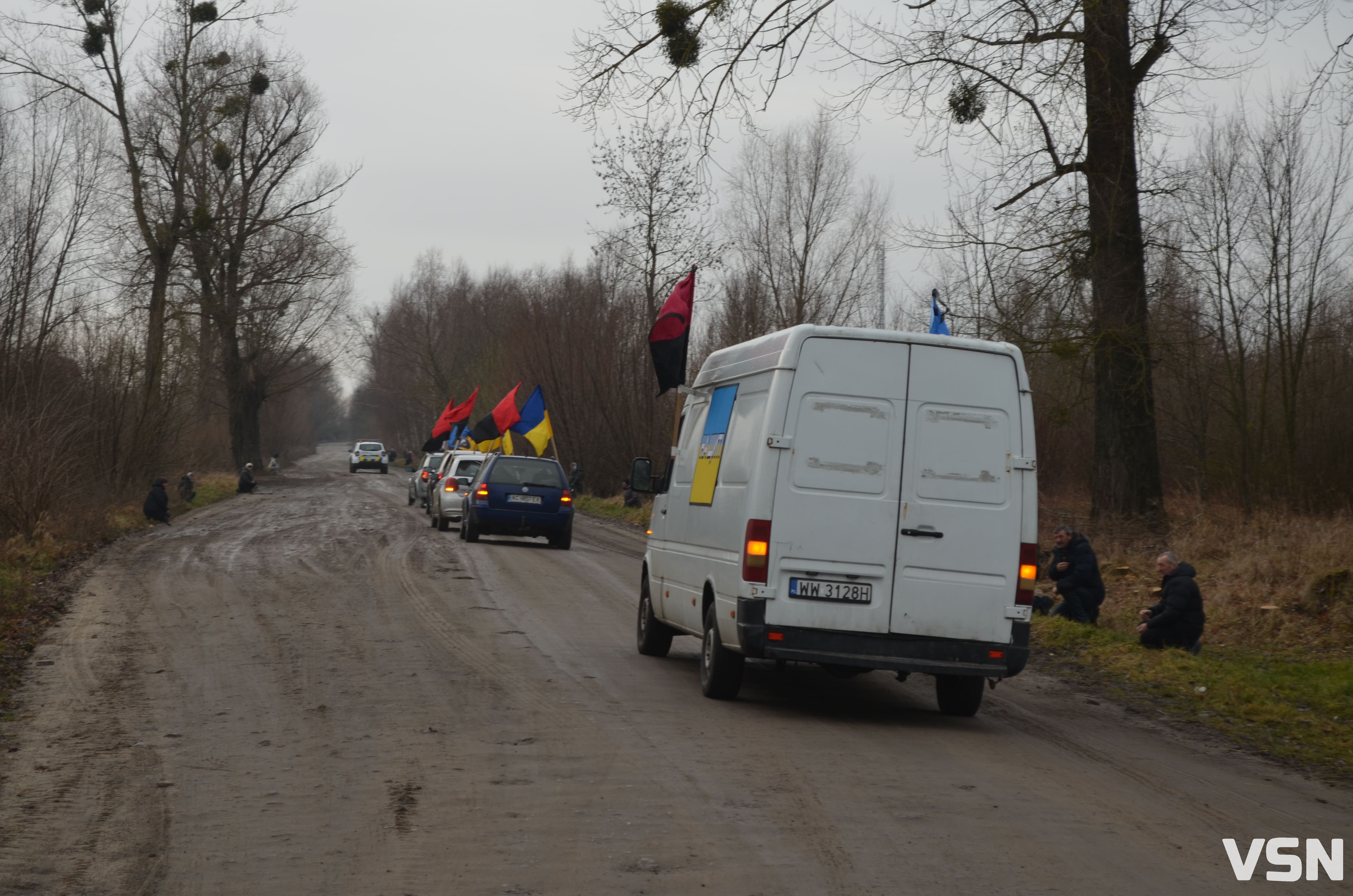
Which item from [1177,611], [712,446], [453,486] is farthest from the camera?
[453,486]

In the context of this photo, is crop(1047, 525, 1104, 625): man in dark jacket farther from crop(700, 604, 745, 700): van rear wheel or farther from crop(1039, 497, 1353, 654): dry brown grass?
crop(700, 604, 745, 700): van rear wheel

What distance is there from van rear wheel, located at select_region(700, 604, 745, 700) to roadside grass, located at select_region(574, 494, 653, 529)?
77.5 ft

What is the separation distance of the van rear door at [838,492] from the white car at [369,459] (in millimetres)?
70057

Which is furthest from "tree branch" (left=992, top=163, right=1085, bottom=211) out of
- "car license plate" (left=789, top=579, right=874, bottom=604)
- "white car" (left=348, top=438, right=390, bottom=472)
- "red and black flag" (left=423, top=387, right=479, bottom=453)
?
"white car" (left=348, top=438, right=390, bottom=472)

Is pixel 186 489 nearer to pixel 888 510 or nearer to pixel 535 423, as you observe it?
pixel 535 423

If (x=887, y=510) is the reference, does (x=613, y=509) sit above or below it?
below

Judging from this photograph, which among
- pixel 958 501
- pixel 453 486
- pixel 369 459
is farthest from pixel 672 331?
pixel 369 459

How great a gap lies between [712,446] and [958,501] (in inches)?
87.0

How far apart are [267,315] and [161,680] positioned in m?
46.2

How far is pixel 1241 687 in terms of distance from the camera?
10.5 m

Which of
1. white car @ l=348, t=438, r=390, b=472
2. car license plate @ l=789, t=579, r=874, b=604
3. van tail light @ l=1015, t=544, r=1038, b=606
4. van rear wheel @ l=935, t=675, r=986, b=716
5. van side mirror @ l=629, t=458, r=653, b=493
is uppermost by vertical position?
white car @ l=348, t=438, r=390, b=472

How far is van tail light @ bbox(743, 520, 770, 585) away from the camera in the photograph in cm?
848

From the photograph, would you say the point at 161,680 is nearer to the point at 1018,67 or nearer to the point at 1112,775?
the point at 1112,775

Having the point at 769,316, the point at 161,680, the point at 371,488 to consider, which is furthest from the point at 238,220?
the point at 161,680
